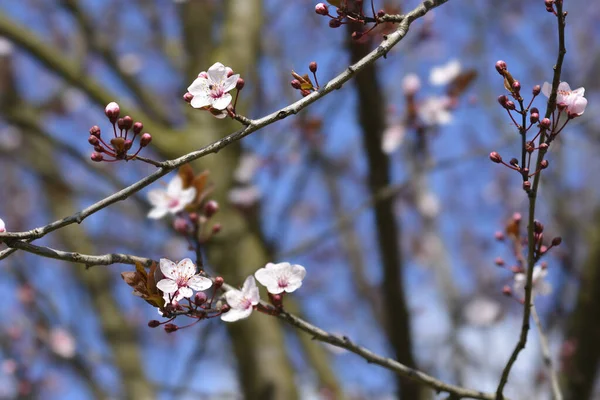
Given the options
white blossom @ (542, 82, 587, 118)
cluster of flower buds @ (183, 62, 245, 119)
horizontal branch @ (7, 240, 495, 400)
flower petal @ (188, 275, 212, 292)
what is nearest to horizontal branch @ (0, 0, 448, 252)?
horizontal branch @ (7, 240, 495, 400)

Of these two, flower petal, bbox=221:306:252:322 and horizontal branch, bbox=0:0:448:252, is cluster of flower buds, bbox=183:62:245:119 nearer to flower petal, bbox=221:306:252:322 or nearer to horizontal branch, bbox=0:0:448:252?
horizontal branch, bbox=0:0:448:252

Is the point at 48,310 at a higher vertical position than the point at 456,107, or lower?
higher

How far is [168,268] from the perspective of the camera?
1.05 m

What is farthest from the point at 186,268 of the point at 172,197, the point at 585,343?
the point at 585,343

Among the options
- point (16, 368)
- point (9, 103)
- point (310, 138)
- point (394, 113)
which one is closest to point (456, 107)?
point (394, 113)

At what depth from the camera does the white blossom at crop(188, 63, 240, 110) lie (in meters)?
1.04

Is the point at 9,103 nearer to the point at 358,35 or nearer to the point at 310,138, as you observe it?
the point at 310,138

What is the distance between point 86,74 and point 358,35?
200cm

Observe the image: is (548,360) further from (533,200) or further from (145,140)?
(145,140)

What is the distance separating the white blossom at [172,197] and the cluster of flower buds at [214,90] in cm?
40

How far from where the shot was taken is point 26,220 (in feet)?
21.6

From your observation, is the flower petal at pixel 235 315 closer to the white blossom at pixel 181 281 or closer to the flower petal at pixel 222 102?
the white blossom at pixel 181 281

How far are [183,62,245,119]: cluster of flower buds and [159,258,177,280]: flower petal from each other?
0.28m

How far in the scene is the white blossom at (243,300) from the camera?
1088mm
